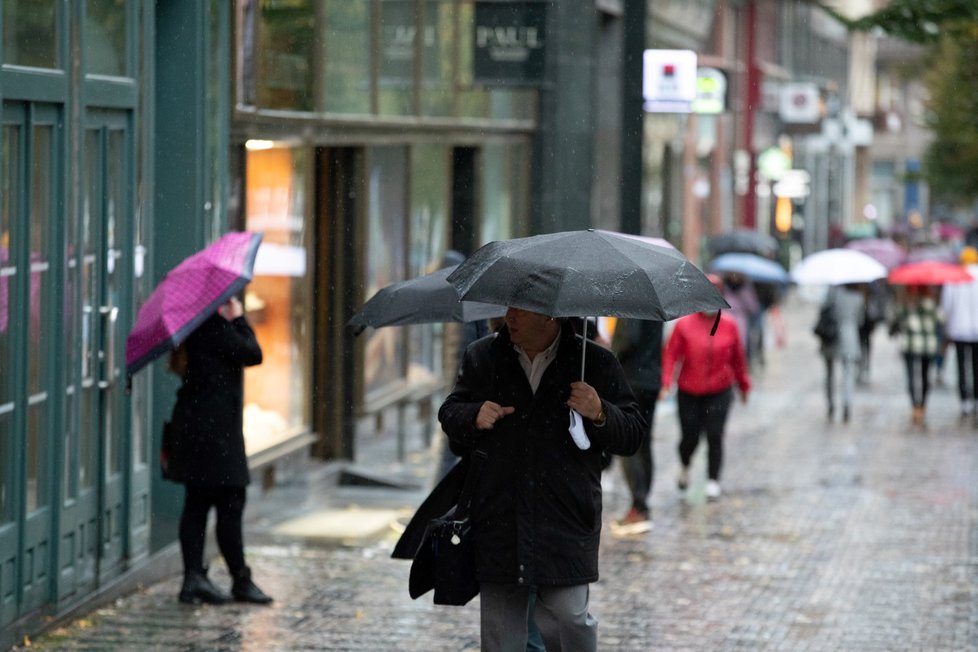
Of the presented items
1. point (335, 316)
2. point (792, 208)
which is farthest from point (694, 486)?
point (792, 208)

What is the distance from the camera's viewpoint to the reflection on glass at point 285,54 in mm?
12742

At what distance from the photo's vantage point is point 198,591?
9773 millimetres

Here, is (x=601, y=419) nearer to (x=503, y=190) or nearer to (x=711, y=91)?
(x=503, y=190)

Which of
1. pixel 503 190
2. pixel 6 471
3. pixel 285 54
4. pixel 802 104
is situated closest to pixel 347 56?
pixel 285 54

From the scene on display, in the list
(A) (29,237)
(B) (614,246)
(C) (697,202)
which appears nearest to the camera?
(B) (614,246)

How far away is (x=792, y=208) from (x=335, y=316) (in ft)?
118

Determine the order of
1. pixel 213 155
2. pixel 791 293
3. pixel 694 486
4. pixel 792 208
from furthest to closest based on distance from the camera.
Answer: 1. pixel 792 208
2. pixel 791 293
3. pixel 694 486
4. pixel 213 155

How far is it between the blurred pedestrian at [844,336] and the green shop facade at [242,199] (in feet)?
10.1

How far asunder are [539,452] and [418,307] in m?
1.91

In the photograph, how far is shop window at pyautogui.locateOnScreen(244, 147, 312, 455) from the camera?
13.4m

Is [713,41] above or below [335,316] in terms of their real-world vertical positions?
above

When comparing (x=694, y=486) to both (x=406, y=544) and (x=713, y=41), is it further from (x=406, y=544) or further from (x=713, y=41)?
(x=713, y=41)

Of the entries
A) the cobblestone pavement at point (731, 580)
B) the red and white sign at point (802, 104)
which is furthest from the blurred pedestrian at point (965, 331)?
the red and white sign at point (802, 104)

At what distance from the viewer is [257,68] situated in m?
12.6
